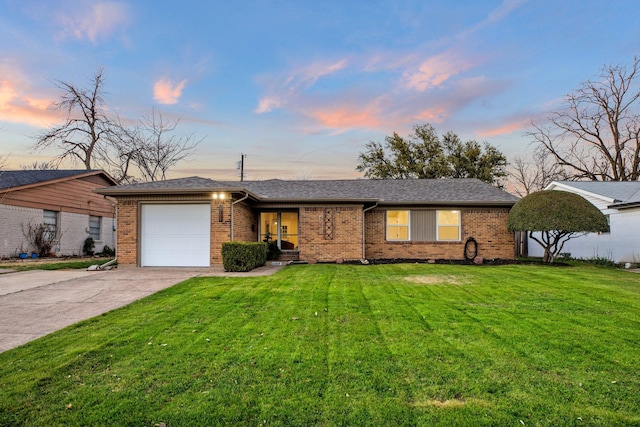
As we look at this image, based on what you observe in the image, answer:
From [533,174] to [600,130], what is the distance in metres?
5.50

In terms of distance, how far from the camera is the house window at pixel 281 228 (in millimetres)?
14062

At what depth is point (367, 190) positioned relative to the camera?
15.2 metres

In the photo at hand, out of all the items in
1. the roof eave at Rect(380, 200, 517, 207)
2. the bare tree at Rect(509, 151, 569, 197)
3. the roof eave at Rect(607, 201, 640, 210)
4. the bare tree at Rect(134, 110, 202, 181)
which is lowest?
the roof eave at Rect(607, 201, 640, 210)

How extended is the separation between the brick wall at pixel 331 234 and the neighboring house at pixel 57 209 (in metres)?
7.54

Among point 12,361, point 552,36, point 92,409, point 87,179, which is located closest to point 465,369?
point 92,409

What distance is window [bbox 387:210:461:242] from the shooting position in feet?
46.3

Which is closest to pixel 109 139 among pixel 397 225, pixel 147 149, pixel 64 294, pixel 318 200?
pixel 147 149

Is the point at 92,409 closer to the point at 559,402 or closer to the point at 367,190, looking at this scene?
the point at 559,402

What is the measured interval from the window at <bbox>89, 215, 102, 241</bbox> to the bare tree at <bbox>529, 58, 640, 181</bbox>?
29649mm

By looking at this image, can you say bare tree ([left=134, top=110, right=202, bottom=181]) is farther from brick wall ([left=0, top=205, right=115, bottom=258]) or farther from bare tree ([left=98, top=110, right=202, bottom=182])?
brick wall ([left=0, top=205, right=115, bottom=258])

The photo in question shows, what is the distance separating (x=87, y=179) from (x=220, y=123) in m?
8.18

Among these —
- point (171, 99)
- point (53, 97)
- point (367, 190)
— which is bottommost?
point (367, 190)

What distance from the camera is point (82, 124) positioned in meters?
24.0

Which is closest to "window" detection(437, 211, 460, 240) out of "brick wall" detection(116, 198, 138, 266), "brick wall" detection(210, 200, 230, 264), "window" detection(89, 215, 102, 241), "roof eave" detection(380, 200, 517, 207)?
"roof eave" detection(380, 200, 517, 207)
